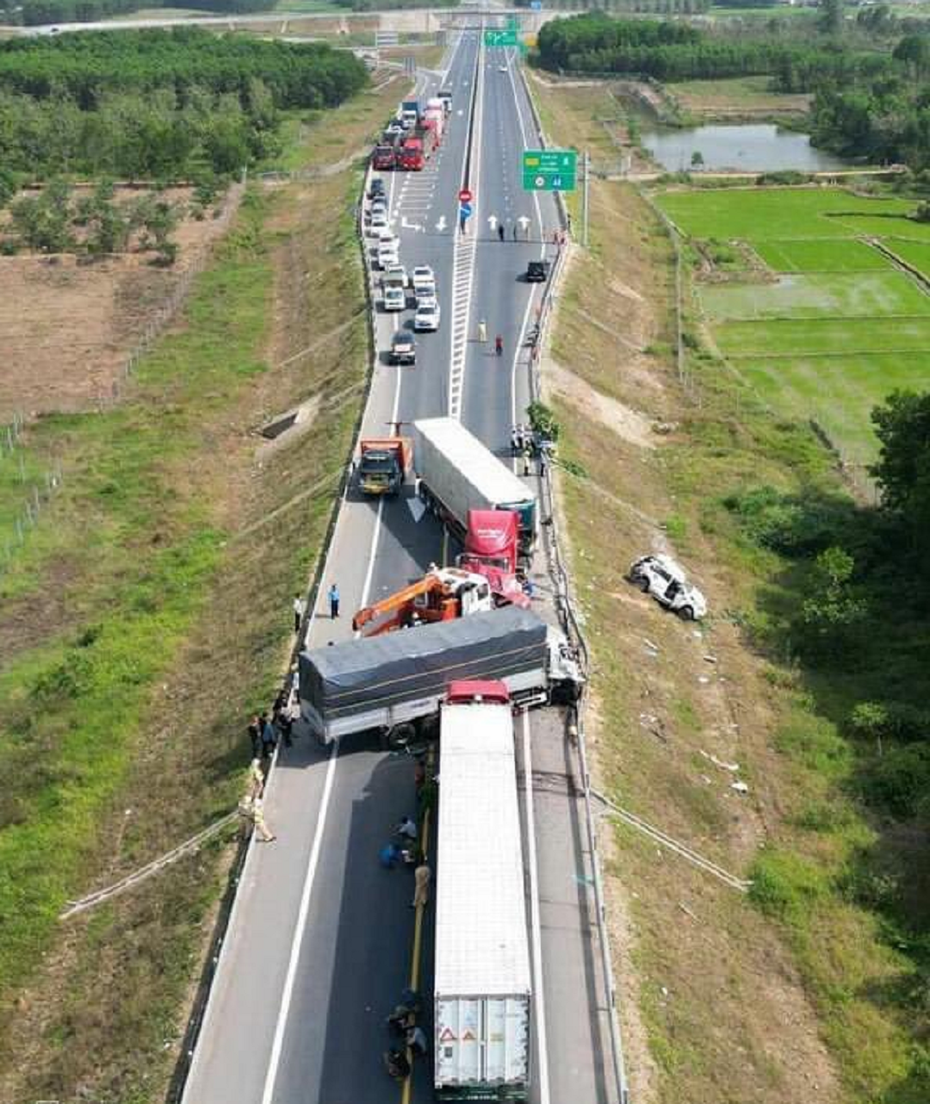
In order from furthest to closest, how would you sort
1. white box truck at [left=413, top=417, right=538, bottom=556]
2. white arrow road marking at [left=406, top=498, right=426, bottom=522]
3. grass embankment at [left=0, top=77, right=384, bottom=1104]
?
white arrow road marking at [left=406, top=498, right=426, bottom=522], white box truck at [left=413, top=417, right=538, bottom=556], grass embankment at [left=0, top=77, right=384, bottom=1104]

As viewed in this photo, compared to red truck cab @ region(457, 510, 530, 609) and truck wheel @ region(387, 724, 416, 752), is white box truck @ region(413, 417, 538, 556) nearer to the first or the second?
red truck cab @ region(457, 510, 530, 609)

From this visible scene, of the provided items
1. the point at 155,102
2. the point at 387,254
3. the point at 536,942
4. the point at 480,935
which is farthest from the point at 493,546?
the point at 155,102

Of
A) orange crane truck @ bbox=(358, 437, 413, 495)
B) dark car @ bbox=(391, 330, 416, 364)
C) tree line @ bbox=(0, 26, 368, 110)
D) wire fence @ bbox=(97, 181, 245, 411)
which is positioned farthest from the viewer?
tree line @ bbox=(0, 26, 368, 110)

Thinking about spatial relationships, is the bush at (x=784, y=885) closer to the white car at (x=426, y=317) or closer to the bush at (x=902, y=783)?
the bush at (x=902, y=783)

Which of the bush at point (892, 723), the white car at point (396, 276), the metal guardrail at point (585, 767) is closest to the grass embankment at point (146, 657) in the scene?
the white car at point (396, 276)

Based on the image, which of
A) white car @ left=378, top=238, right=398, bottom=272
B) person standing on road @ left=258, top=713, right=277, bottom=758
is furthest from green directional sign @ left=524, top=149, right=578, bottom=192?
person standing on road @ left=258, top=713, right=277, bottom=758

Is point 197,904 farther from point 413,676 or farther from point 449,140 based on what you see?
point 449,140

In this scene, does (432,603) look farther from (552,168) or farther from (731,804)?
(552,168)
